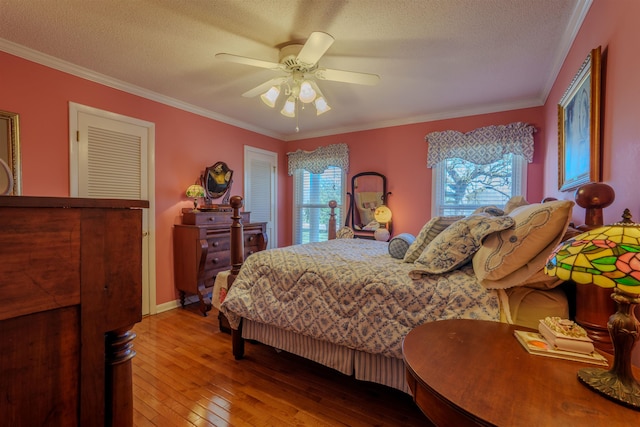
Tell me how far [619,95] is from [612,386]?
1335 mm

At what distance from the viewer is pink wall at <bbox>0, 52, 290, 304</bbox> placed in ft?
7.64

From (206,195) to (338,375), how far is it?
2.71 metres

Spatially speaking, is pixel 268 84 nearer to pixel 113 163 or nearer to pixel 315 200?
pixel 113 163

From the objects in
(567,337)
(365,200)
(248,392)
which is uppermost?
(365,200)

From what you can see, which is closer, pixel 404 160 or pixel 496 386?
pixel 496 386

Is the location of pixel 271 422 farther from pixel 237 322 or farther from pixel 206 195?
pixel 206 195

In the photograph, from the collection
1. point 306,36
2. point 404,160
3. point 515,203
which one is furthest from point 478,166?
point 306,36

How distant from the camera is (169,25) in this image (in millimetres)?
1998

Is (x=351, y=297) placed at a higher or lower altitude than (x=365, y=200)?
lower

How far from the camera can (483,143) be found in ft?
11.5

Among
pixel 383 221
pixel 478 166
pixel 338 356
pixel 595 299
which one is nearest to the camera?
pixel 595 299

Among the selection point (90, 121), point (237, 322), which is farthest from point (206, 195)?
point (237, 322)

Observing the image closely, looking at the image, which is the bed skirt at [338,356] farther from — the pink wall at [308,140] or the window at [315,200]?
the window at [315,200]

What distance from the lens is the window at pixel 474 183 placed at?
343 centimetres
